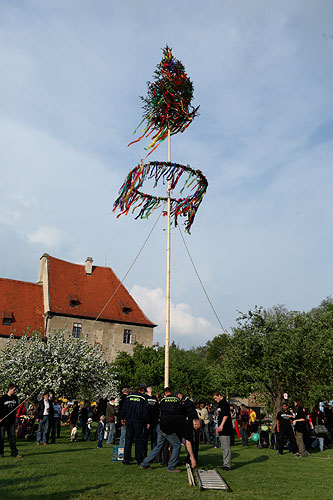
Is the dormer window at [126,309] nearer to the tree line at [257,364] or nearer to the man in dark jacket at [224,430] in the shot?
the tree line at [257,364]

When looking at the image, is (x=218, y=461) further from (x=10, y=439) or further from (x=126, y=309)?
(x=126, y=309)

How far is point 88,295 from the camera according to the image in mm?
48344

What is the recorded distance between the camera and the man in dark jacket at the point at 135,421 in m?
11.1

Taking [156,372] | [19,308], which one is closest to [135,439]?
[156,372]

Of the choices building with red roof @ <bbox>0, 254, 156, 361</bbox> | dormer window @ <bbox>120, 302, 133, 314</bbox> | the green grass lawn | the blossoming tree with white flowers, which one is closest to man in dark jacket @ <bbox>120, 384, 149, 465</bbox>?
the green grass lawn

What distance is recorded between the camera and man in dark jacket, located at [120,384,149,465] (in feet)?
36.3

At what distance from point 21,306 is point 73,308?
5.60 metres

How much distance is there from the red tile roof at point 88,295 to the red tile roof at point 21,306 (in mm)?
2267

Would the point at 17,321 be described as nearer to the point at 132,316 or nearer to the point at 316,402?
the point at 132,316

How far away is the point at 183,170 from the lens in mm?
18281

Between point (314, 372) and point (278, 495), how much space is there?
58.1 feet

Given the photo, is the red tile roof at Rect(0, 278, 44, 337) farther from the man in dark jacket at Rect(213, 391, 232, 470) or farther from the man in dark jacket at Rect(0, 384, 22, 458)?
the man in dark jacket at Rect(213, 391, 232, 470)

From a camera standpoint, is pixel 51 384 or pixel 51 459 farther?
pixel 51 384

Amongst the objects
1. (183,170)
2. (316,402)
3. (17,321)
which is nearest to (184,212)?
(183,170)
